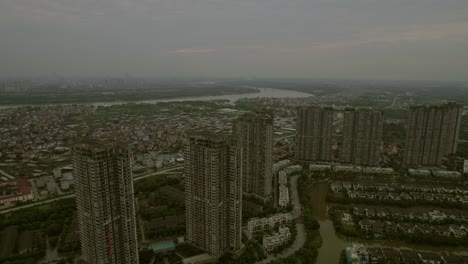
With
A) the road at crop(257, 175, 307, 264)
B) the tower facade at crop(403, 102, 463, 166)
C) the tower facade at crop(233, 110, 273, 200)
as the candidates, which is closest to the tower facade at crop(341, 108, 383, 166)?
the tower facade at crop(403, 102, 463, 166)

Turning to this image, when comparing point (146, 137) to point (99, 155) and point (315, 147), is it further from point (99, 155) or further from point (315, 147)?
point (99, 155)

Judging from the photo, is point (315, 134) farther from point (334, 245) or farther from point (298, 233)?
point (334, 245)

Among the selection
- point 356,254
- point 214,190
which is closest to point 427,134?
point 356,254

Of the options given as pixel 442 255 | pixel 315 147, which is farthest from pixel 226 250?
pixel 315 147

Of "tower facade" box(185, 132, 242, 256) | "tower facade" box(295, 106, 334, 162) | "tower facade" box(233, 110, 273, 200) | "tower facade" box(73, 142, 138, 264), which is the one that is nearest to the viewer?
"tower facade" box(73, 142, 138, 264)

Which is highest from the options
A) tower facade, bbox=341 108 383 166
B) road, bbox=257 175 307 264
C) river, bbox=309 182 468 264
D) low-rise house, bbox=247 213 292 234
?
tower facade, bbox=341 108 383 166

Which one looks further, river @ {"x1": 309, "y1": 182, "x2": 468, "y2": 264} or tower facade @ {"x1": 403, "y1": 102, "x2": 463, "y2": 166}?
tower facade @ {"x1": 403, "y1": 102, "x2": 463, "y2": 166}

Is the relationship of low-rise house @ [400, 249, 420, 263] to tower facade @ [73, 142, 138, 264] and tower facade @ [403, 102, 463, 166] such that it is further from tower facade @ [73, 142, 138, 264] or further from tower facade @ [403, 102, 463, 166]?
tower facade @ [403, 102, 463, 166]
